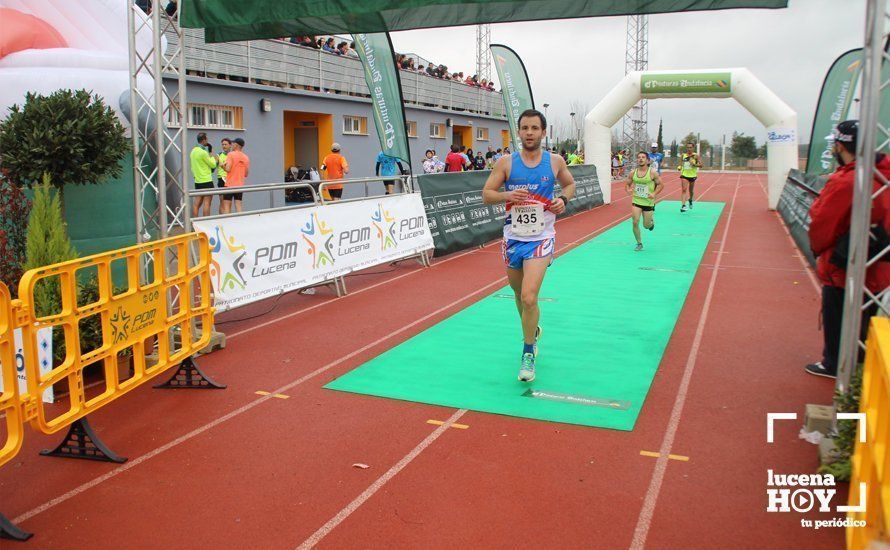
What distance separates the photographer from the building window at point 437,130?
34.2 meters

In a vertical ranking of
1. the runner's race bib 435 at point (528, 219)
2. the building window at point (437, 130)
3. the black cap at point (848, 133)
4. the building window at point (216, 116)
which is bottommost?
the runner's race bib 435 at point (528, 219)

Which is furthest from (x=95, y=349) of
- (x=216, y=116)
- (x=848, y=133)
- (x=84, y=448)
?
(x=216, y=116)

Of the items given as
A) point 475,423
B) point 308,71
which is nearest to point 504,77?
point 308,71

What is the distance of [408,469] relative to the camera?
4.63 metres

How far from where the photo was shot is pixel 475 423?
17.6 feet

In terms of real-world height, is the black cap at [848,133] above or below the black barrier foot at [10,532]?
above

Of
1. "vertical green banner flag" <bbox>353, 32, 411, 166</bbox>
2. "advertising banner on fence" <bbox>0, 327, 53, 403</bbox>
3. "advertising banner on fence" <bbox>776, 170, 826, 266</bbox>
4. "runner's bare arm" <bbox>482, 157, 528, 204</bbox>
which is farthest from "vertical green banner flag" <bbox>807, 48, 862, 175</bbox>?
"advertising banner on fence" <bbox>0, 327, 53, 403</bbox>

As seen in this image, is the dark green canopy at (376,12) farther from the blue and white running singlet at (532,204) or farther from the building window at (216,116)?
the building window at (216,116)

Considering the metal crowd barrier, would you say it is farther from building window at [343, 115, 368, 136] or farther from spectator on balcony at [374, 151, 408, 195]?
building window at [343, 115, 368, 136]

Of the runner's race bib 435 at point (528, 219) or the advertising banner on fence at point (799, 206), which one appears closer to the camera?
the runner's race bib 435 at point (528, 219)

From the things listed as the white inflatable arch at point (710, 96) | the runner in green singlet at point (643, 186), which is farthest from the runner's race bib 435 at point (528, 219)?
the white inflatable arch at point (710, 96)

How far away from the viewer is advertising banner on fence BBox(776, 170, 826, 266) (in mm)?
14852

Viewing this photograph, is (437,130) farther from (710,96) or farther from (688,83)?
(710,96)

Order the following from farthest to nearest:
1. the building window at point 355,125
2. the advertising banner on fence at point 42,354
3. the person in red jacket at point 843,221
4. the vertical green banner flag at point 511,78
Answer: the building window at point 355,125 → the vertical green banner flag at point 511,78 → the person in red jacket at point 843,221 → the advertising banner on fence at point 42,354
